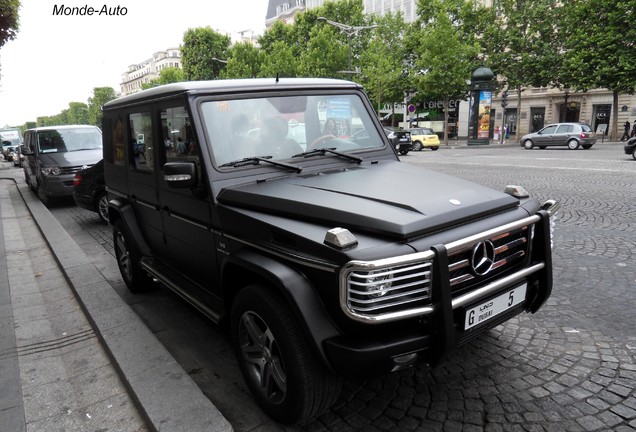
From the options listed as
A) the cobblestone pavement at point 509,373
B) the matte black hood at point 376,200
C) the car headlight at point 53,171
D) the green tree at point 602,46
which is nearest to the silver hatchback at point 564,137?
the green tree at point 602,46

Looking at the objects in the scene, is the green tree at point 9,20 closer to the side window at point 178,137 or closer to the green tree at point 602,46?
the side window at point 178,137

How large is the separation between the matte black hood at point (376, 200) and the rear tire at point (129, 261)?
2.15 meters

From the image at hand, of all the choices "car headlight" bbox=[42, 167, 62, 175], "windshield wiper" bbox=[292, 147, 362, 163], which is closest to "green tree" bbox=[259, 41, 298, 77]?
"car headlight" bbox=[42, 167, 62, 175]

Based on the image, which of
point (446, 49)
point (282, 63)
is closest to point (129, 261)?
point (446, 49)

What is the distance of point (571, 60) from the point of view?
1209 inches

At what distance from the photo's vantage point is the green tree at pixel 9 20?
34.0ft

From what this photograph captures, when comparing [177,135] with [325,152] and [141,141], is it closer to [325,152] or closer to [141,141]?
[141,141]

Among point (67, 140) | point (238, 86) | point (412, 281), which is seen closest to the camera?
point (412, 281)

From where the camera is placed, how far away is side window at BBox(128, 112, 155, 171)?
4059 millimetres

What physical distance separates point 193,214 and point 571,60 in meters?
34.2

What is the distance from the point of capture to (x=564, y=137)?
2650 centimetres

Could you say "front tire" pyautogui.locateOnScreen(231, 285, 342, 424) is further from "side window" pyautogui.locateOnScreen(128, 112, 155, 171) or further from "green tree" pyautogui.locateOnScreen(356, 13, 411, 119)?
"green tree" pyautogui.locateOnScreen(356, 13, 411, 119)

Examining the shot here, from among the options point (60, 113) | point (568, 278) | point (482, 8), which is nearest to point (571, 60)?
point (482, 8)

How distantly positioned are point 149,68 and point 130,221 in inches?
6019
